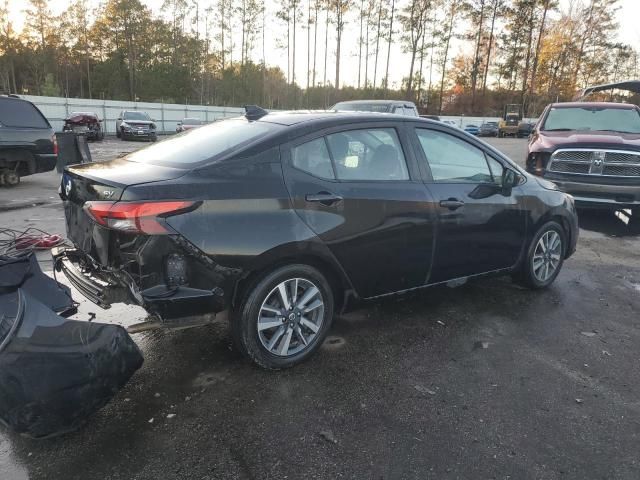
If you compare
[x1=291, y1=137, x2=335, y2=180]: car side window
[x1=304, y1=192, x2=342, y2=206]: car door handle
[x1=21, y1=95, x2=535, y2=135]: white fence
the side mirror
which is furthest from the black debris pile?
[x1=21, y1=95, x2=535, y2=135]: white fence

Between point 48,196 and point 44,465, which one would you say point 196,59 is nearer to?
point 48,196

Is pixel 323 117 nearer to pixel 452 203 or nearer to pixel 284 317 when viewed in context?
pixel 452 203

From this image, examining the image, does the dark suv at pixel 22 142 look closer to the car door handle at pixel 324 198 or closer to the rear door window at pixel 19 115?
the rear door window at pixel 19 115

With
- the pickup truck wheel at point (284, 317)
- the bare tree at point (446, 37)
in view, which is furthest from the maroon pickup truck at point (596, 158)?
the bare tree at point (446, 37)

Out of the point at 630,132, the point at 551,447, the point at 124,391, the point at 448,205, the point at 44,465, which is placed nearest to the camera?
the point at 44,465

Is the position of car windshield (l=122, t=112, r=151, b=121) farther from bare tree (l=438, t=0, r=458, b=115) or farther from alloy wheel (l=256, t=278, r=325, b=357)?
bare tree (l=438, t=0, r=458, b=115)

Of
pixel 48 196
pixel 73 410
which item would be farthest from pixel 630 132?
pixel 48 196

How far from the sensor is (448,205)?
381cm

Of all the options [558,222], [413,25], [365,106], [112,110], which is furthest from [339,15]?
[558,222]

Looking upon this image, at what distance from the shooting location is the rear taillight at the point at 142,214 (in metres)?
2.65

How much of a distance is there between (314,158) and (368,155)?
488mm

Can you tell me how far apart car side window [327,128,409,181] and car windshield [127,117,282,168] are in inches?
18.9

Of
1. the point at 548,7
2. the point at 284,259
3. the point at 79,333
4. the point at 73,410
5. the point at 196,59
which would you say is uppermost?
the point at 548,7

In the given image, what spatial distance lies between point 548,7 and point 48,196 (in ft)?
192
